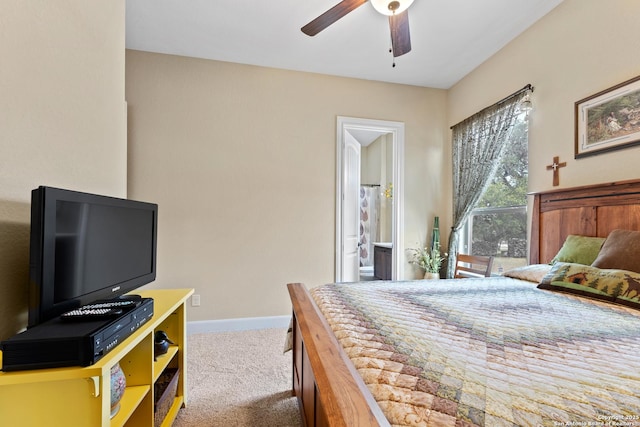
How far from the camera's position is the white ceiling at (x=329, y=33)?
2.26 m

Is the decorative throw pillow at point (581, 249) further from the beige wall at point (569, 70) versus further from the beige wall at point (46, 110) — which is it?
the beige wall at point (46, 110)

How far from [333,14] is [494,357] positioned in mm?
1900

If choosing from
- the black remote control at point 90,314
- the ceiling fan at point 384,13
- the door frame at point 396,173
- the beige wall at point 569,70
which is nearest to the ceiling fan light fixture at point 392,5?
the ceiling fan at point 384,13

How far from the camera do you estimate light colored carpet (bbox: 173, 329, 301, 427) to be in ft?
5.49

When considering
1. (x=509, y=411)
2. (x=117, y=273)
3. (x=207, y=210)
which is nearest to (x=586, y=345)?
(x=509, y=411)

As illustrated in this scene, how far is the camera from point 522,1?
7.16 feet

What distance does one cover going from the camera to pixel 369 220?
627 cm

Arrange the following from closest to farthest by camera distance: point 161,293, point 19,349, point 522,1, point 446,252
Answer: point 19,349 → point 161,293 → point 522,1 → point 446,252

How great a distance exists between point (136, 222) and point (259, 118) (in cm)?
192

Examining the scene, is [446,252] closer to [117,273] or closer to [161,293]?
[161,293]

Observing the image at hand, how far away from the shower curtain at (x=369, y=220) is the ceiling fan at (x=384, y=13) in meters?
4.41

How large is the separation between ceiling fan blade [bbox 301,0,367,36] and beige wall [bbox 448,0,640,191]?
5.60ft

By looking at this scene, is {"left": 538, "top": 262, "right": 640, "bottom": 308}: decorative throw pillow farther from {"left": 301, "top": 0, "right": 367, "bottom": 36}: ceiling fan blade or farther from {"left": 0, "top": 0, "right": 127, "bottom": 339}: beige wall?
{"left": 0, "top": 0, "right": 127, "bottom": 339}: beige wall

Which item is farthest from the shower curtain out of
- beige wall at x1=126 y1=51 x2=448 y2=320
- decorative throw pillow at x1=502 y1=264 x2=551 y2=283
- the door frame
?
decorative throw pillow at x1=502 y1=264 x2=551 y2=283
